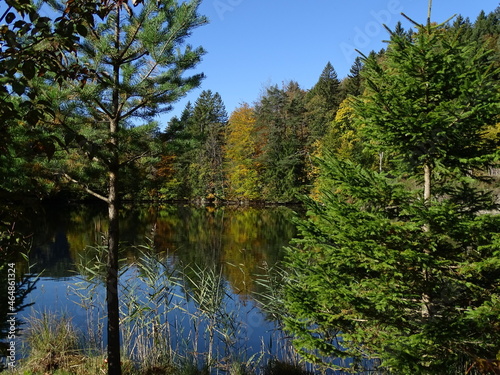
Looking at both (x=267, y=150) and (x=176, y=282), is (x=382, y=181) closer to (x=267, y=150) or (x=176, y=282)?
(x=176, y=282)

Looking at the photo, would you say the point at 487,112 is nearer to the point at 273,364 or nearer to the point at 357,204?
the point at 357,204

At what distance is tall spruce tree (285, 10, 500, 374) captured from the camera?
10.1 feet

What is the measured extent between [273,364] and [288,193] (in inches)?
1224

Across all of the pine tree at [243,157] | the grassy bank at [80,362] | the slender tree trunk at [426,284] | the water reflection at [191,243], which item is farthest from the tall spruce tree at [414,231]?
the pine tree at [243,157]

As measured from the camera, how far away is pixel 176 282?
5062 millimetres

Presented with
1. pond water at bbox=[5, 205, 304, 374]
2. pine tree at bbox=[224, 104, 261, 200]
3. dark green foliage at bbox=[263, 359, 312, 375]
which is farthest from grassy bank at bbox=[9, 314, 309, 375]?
pine tree at bbox=[224, 104, 261, 200]

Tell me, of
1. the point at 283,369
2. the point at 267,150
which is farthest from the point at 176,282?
the point at 267,150

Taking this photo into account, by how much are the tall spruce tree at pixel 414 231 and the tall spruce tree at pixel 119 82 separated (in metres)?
Result: 1.76

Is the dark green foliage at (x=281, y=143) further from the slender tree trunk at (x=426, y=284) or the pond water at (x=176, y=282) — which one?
the slender tree trunk at (x=426, y=284)

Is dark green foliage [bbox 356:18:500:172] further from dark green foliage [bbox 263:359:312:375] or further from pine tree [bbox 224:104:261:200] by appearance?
pine tree [bbox 224:104:261:200]

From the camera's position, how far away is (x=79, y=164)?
396cm

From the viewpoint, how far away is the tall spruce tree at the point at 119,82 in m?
3.71

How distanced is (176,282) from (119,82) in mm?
2577

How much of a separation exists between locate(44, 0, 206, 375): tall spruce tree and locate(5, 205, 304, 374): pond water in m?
0.68
